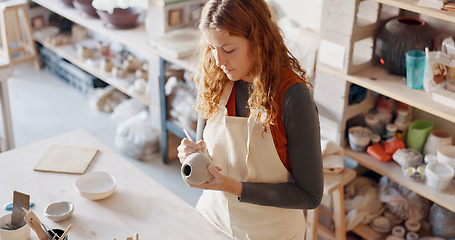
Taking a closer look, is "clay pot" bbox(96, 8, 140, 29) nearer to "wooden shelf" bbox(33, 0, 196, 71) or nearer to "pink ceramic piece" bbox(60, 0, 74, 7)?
"wooden shelf" bbox(33, 0, 196, 71)

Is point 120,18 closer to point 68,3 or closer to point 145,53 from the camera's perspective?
point 145,53

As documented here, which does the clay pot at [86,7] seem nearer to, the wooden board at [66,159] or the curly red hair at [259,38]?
the wooden board at [66,159]

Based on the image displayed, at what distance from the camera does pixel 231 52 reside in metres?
1.54

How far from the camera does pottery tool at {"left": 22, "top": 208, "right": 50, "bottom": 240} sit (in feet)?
5.39

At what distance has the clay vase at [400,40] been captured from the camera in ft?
7.97

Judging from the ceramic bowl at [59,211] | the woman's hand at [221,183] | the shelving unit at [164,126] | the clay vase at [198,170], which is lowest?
the shelving unit at [164,126]

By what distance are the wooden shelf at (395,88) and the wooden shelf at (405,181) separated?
40 cm

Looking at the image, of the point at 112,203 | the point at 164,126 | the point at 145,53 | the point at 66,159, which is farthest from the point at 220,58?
the point at 145,53

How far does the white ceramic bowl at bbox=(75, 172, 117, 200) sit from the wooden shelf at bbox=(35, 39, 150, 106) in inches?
69.7

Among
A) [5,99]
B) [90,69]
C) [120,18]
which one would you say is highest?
[120,18]

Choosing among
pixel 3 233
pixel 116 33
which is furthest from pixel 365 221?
pixel 116 33

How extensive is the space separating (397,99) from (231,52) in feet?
3.64

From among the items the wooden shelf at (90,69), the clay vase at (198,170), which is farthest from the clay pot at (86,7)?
the clay vase at (198,170)

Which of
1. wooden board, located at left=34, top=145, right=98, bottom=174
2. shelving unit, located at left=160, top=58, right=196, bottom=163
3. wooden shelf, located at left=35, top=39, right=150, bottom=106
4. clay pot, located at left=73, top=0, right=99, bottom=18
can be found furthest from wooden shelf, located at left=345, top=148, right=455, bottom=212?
clay pot, located at left=73, top=0, right=99, bottom=18
